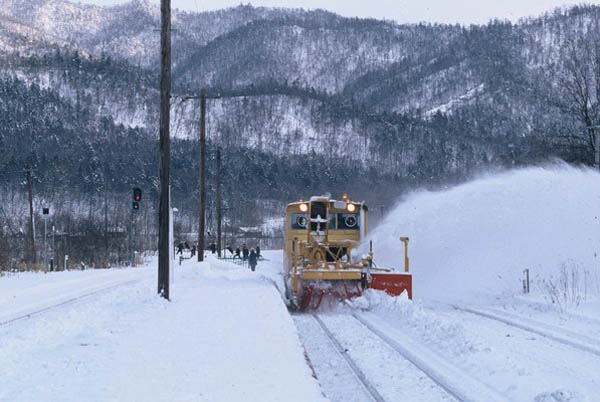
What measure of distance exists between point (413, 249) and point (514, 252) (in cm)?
349

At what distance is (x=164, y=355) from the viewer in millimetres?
9711

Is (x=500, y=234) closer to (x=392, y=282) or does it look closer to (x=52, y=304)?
(x=392, y=282)

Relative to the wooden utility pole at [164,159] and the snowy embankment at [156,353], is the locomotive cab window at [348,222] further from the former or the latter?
the wooden utility pole at [164,159]

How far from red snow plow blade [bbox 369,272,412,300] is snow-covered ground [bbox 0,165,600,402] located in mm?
383

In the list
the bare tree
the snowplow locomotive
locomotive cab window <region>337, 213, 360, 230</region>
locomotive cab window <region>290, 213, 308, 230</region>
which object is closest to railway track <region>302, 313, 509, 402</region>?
the snowplow locomotive

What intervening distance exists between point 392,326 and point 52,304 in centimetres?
1006

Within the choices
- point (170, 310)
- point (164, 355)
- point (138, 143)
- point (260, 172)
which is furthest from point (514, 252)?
point (138, 143)

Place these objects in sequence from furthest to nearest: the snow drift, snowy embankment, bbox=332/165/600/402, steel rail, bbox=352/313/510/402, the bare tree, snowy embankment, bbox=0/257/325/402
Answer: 1. the bare tree
2. the snow drift
3. snowy embankment, bbox=332/165/600/402
4. steel rail, bbox=352/313/510/402
5. snowy embankment, bbox=0/257/325/402

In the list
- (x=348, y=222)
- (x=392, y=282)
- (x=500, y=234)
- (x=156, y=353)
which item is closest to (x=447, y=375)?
(x=156, y=353)

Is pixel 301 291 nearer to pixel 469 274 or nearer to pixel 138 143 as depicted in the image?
pixel 469 274

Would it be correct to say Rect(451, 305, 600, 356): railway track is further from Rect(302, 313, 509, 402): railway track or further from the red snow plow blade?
Rect(302, 313, 509, 402): railway track

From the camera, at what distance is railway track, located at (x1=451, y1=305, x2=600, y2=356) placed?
11036 millimetres

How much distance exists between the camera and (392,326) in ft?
46.1

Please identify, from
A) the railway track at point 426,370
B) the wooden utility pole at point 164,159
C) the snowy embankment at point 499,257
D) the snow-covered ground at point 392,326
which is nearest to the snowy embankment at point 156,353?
the snow-covered ground at point 392,326
